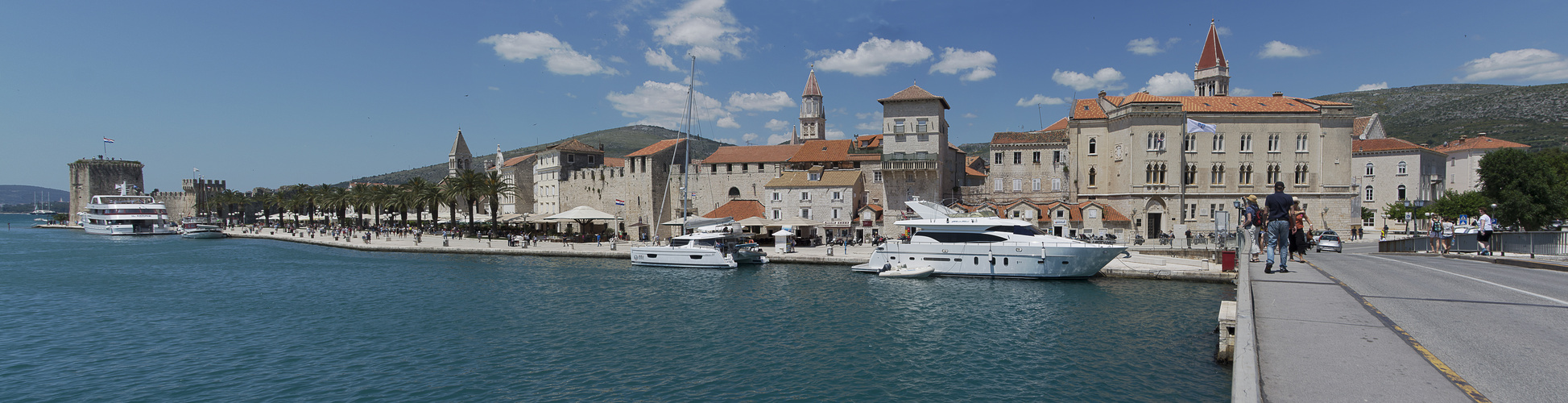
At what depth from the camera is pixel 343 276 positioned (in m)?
33.3

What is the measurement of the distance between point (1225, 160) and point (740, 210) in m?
33.4

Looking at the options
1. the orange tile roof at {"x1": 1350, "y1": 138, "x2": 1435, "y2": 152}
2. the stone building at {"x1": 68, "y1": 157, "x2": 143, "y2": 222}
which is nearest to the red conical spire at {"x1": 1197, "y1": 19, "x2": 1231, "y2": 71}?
the orange tile roof at {"x1": 1350, "y1": 138, "x2": 1435, "y2": 152}

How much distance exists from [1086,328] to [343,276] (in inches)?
1360

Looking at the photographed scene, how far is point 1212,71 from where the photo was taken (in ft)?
180

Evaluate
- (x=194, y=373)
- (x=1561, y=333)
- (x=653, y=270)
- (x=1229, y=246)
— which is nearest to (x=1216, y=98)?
(x=1229, y=246)

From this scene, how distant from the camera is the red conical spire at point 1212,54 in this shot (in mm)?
54844

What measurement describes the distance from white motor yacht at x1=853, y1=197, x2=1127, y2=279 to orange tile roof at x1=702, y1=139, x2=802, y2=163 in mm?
20507

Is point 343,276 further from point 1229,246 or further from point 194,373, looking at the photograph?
point 1229,246

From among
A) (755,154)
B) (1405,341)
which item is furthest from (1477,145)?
(1405,341)

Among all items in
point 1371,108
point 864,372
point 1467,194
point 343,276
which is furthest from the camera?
point 1371,108

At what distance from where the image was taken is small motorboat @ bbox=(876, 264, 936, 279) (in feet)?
105

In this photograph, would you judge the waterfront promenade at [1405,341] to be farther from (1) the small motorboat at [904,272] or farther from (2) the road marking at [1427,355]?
(1) the small motorboat at [904,272]

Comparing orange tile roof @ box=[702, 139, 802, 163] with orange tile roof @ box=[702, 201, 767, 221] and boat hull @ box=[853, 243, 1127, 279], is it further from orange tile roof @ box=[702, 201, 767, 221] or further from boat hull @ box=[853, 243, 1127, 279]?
boat hull @ box=[853, 243, 1127, 279]

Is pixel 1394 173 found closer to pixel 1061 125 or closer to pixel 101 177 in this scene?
pixel 1061 125
